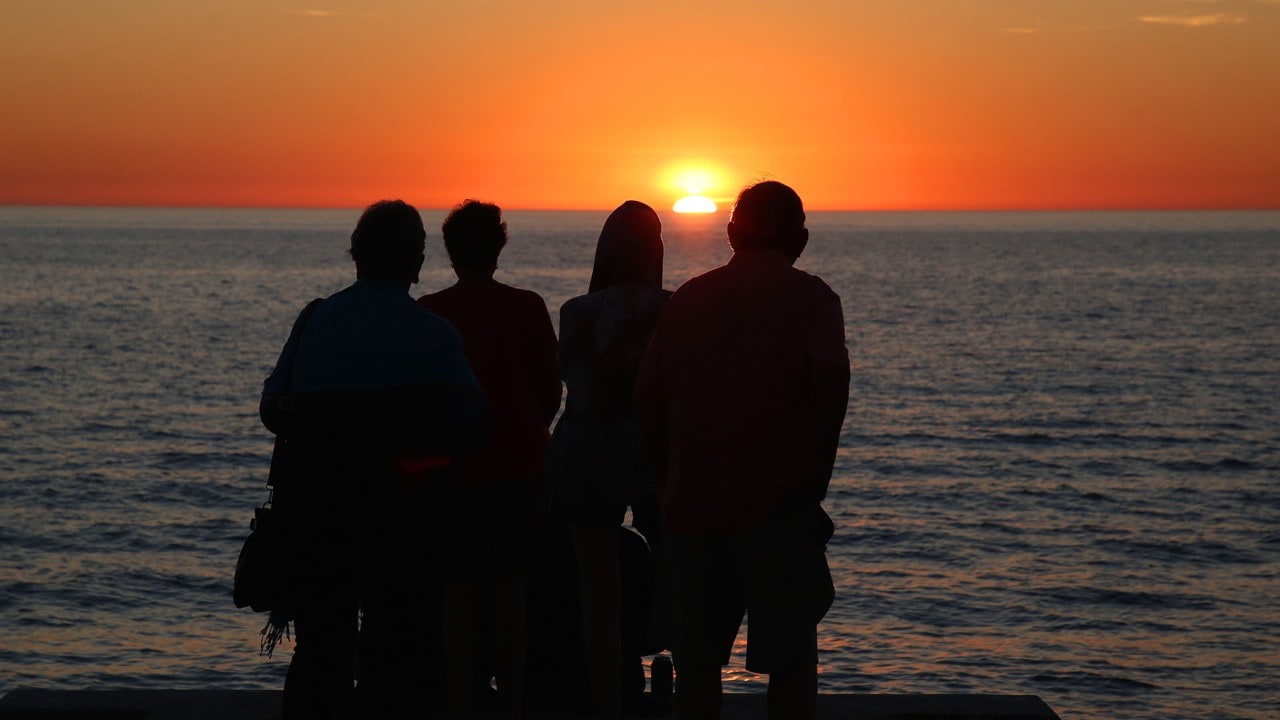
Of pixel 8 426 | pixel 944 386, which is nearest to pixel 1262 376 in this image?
pixel 944 386

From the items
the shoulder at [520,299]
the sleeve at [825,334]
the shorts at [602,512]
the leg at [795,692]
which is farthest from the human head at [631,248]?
the leg at [795,692]

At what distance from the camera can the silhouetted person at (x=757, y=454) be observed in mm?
3951

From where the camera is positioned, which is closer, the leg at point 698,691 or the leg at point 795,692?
the leg at point 795,692

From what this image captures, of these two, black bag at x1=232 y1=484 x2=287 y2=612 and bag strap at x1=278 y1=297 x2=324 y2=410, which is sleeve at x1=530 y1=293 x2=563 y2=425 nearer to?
bag strap at x1=278 y1=297 x2=324 y2=410

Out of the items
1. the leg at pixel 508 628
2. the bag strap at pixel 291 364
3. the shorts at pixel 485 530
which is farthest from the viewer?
the leg at pixel 508 628

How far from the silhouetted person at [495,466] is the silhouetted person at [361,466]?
660 mm

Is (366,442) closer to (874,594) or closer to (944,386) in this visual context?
(874,594)

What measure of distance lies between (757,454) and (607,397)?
1031 mm

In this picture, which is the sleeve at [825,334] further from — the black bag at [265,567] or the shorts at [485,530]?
the black bag at [265,567]

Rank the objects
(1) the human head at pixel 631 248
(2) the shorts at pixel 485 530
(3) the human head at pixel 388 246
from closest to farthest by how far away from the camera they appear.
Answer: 1. (3) the human head at pixel 388 246
2. (2) the shorts at pixel 485 530
3. (1) the human head at pixel 631 248

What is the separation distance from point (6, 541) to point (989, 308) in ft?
211

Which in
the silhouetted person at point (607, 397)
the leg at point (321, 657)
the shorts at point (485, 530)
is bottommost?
the leg at point (321, 657)

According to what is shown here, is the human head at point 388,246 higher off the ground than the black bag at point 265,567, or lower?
higher

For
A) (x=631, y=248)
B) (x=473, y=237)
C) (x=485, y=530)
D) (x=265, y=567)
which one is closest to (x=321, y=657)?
(x=265, y=567)
